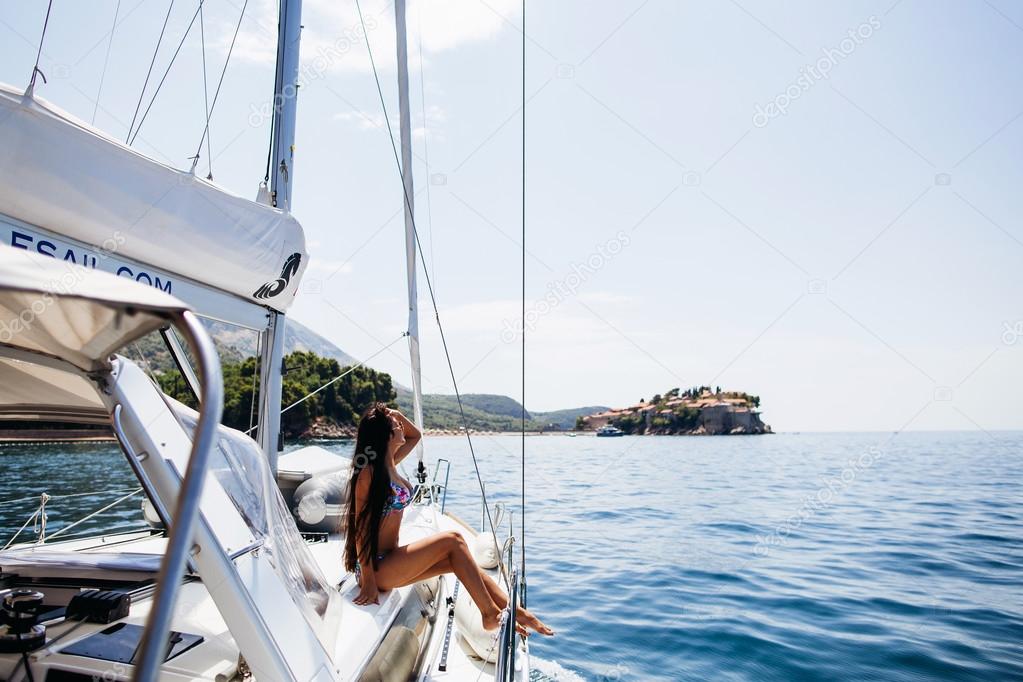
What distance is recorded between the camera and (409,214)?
7.10 meters

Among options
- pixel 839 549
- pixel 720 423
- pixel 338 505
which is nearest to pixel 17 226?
pixel 338 505

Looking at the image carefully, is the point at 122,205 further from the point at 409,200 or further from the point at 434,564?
the point at 409,200

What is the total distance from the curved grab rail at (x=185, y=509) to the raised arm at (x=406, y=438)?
9.99 ft

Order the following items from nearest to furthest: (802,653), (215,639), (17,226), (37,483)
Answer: (17,226) → (215,639) → (802,653) → (37,483)

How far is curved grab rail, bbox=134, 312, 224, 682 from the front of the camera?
2.89 ft

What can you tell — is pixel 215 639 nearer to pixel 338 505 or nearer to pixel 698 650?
pixel 338 505

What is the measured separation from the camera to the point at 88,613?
2.74m

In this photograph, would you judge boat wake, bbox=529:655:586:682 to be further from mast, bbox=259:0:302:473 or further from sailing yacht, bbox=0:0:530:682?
mast, bbox=259:0:302:473

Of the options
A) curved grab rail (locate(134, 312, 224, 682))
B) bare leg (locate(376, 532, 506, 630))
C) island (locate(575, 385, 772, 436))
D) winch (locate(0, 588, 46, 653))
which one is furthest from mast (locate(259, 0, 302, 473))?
island (locate(575, 385, 772, 436))

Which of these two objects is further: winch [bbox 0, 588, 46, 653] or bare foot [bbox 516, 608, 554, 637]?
bare foot [bbox 516, 608, 554, 637]

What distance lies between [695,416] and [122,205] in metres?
101

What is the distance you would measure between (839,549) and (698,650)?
5867 millimetres

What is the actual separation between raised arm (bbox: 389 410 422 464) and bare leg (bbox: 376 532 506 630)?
96 cm

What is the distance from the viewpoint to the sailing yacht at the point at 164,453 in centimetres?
121
